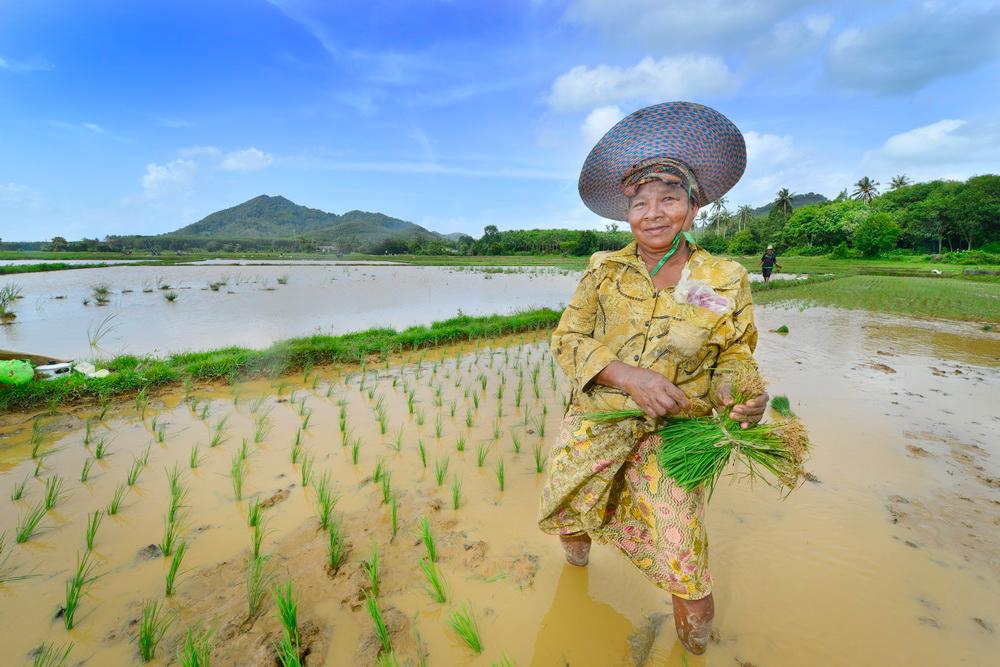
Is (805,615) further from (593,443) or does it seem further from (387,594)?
(387,594)

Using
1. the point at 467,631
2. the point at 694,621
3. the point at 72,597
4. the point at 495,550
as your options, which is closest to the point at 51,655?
the point at 72,597

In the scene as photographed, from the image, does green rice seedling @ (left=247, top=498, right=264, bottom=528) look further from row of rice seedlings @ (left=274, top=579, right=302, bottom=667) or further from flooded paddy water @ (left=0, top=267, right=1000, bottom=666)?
row of rice seedlings @ (left=274, top=579, right=302, bottom=667)

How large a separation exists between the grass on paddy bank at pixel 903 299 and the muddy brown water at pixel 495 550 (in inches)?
378

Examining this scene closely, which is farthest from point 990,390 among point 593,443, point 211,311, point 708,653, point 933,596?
point 211,311

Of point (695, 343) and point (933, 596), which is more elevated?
point (695, 343)

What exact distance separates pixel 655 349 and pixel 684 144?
0.84 m

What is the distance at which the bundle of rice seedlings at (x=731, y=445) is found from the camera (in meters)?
1.26

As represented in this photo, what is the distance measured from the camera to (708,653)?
1626 millimetres

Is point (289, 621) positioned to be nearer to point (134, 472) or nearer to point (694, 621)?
point (694, 621)

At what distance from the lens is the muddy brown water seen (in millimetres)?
1651

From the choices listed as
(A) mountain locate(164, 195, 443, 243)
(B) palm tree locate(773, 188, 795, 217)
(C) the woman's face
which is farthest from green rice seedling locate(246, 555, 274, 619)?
(A) mountain locate(164, 195, 443, 243)

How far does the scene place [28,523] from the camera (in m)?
2.13

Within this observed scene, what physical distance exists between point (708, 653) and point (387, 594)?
54.3 inches

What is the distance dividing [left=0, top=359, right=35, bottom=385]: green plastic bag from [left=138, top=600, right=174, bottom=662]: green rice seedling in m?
3.75
